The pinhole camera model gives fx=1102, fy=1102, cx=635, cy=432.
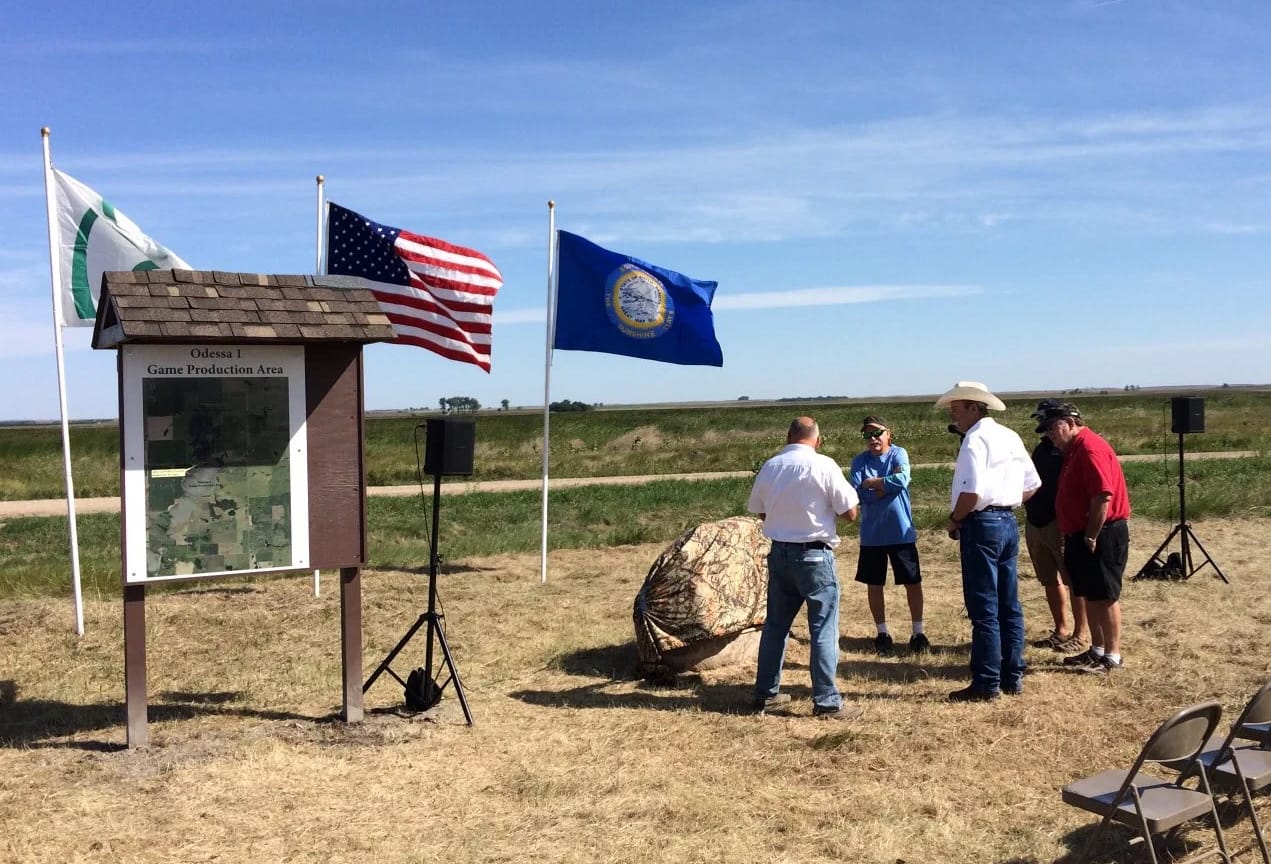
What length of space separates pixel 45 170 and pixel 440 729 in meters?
5.76

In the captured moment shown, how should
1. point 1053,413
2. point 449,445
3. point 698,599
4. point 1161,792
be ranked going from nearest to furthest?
point 1161,792, point 449,445, point 1053,413, point 698,599

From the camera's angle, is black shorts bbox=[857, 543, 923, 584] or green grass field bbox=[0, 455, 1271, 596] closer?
black shorts bbox=[857, 543, 923, 584]

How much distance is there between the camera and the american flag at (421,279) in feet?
33.6

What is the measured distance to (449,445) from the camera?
22.9ft

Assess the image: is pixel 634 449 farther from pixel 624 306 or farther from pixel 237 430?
pixel 237 430

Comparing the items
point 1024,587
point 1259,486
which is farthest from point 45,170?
point 1259,486

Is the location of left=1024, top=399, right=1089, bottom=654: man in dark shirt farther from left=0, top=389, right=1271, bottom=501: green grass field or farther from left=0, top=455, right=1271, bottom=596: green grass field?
left=0, top=389, right=1271, bottom=501: green grass field

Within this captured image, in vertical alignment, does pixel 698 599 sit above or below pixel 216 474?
below

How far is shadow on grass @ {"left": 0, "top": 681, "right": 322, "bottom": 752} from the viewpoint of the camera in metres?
6.82

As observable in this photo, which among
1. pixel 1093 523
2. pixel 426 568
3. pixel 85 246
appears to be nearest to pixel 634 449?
pixel 426 568

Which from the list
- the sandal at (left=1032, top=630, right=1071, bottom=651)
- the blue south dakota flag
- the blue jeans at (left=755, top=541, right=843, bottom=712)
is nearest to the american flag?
the blue south dakota flag

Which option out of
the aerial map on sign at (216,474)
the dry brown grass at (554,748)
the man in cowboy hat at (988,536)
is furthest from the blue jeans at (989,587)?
the aerial map on sign at (216,474)

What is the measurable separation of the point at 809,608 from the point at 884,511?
1.84 m

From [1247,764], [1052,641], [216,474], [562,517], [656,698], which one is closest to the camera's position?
[1247,764]
